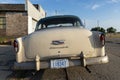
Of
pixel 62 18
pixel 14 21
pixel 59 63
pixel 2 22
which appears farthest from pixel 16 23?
pixel 59 63

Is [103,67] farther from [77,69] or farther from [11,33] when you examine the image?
[11,33]

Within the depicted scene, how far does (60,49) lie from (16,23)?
1011 inches

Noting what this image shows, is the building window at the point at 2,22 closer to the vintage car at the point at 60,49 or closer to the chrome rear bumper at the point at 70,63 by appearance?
the vintage car at the point at 60,49

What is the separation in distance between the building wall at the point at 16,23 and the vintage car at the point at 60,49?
986 inches

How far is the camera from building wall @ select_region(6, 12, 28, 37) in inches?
1241

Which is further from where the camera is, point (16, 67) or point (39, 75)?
point (39, 75)

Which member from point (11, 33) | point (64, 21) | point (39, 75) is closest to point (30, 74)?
point (39, 75)

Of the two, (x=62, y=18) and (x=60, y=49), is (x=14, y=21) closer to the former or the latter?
(x=62, y=18)

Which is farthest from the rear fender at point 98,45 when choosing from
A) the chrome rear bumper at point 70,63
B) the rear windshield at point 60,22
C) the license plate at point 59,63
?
the rear windshield at point 60,22

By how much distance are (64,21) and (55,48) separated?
2.08 metres

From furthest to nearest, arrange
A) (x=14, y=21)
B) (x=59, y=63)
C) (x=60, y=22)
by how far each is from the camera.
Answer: (x=14, y=21), (x=60, y=22), (x=59, y=63)

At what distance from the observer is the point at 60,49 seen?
6605 millimetres

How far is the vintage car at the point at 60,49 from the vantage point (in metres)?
6.57

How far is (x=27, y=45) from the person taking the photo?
6.82 m
